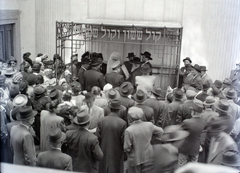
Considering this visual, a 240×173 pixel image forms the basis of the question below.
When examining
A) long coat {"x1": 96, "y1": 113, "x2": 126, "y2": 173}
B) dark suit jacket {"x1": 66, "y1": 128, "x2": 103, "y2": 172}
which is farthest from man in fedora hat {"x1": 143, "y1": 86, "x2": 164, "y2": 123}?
dark suit jacket {"x1": 66, "y1": 128, "x2": 103, "y2": 172}

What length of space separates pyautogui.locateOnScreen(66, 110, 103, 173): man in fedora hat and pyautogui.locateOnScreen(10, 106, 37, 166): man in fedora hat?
1.87 ft

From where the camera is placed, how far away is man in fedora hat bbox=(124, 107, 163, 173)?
204 inches

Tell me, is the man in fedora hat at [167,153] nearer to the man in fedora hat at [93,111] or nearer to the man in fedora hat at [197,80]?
the man in fedora hat at [93,111]

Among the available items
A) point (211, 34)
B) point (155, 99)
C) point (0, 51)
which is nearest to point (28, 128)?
point (155, 99)

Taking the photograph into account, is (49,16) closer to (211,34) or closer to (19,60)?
(19,60)

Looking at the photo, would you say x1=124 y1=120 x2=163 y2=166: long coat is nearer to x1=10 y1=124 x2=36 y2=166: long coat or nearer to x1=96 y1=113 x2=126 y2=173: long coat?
x1=96 y1=113 x2=126 y2=173: long coat

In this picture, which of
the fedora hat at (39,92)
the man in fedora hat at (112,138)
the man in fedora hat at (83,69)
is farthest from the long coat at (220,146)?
the man in fedora hat at (83,69)

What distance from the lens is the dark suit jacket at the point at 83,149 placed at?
492 cm

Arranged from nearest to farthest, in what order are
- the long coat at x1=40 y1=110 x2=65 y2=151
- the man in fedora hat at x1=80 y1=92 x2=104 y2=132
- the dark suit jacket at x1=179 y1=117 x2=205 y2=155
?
the long coat at x1=40 y1=110 x2=65 y2=151 < the dark suit jacket at x1=179 y1=117 x2=205 y2=155 < the man in fedora hat at x1=80 y1=92 x2=104 y2=132

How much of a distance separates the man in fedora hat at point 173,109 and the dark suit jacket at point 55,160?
8.75ft

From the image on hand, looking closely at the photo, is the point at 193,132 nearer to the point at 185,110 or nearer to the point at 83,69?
the point at 185,110

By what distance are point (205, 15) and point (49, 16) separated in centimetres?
536

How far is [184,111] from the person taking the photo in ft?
20.7

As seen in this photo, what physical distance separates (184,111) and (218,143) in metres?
1.05
